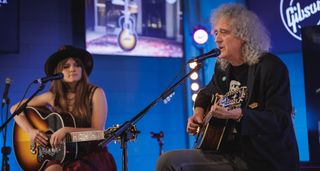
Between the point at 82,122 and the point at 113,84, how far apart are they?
1696mm

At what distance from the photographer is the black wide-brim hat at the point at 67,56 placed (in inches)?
164

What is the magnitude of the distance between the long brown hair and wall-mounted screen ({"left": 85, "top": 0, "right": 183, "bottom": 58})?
1.16m

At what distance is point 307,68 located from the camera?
4445 millimetres

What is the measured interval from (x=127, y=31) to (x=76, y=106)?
1.77 meters

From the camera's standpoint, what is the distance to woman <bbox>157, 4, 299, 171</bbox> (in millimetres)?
2701

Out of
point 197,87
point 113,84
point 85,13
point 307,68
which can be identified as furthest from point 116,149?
point 307,68

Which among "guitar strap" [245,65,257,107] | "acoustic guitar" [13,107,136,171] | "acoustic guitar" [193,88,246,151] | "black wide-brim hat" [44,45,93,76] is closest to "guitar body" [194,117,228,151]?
"acoustic guitar" [193,88,246,151]

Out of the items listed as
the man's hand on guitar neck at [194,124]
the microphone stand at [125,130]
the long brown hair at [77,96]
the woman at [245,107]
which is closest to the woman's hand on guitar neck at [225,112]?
the woman at [245,107]

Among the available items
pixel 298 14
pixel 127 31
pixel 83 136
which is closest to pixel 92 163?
pixel 83 136

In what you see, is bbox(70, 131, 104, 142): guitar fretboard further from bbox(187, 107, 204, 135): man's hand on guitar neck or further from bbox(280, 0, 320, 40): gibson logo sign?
bbox(280, 0, 320, 40): gibson logo sign

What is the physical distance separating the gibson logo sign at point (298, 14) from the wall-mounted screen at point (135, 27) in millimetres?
1273

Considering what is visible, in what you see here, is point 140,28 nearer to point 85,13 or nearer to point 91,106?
point 85,13

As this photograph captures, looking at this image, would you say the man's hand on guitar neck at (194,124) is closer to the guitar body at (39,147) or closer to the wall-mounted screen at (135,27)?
the guitar body at (39,147)

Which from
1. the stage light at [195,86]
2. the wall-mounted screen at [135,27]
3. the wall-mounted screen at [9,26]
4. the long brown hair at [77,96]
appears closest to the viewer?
the long brown hair at [77,96]
